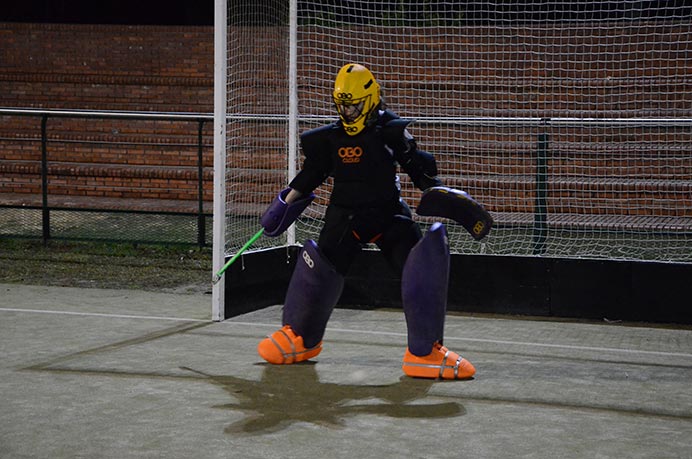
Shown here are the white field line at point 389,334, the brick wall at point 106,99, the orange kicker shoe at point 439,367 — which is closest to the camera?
the orange kicker shoe at point 439,367

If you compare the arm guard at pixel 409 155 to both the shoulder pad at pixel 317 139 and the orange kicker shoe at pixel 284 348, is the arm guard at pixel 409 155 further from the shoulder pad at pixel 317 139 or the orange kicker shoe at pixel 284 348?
the orange kicker shoe at pixel 284 348

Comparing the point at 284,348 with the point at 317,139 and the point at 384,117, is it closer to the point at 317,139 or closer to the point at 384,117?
the point at 317,139

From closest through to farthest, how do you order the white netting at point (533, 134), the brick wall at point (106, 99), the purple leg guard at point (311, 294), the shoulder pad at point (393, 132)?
the shoulder pad at point (393, 132), the purple leg guard at point (311, 294), the white netting at point (533, 134), the brick wall at point (106, 99)

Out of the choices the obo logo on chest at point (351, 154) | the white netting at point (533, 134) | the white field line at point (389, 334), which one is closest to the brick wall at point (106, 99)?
the white netting at point (533, 134)

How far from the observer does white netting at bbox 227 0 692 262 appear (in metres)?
8.46

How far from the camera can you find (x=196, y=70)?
15.9 meters

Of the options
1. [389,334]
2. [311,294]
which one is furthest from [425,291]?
[389,334]

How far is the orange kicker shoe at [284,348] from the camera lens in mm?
6406

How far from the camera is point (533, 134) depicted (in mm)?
10117

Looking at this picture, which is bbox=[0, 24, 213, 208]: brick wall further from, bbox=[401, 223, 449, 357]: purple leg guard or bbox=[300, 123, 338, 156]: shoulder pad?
bbox=[401, 223, 449, 357]: purple leg guard

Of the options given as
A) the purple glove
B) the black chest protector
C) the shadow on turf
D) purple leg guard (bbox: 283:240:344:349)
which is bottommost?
the shadow on turf

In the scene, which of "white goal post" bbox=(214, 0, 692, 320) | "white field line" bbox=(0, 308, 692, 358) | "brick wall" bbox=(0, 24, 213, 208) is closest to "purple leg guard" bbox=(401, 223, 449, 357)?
"white field line" bbox=(0, 308, 692, 358)

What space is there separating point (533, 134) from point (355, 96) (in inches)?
169

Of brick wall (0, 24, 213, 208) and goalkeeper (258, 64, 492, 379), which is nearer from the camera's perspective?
goalkeeper (258, 64, 492, 379)
